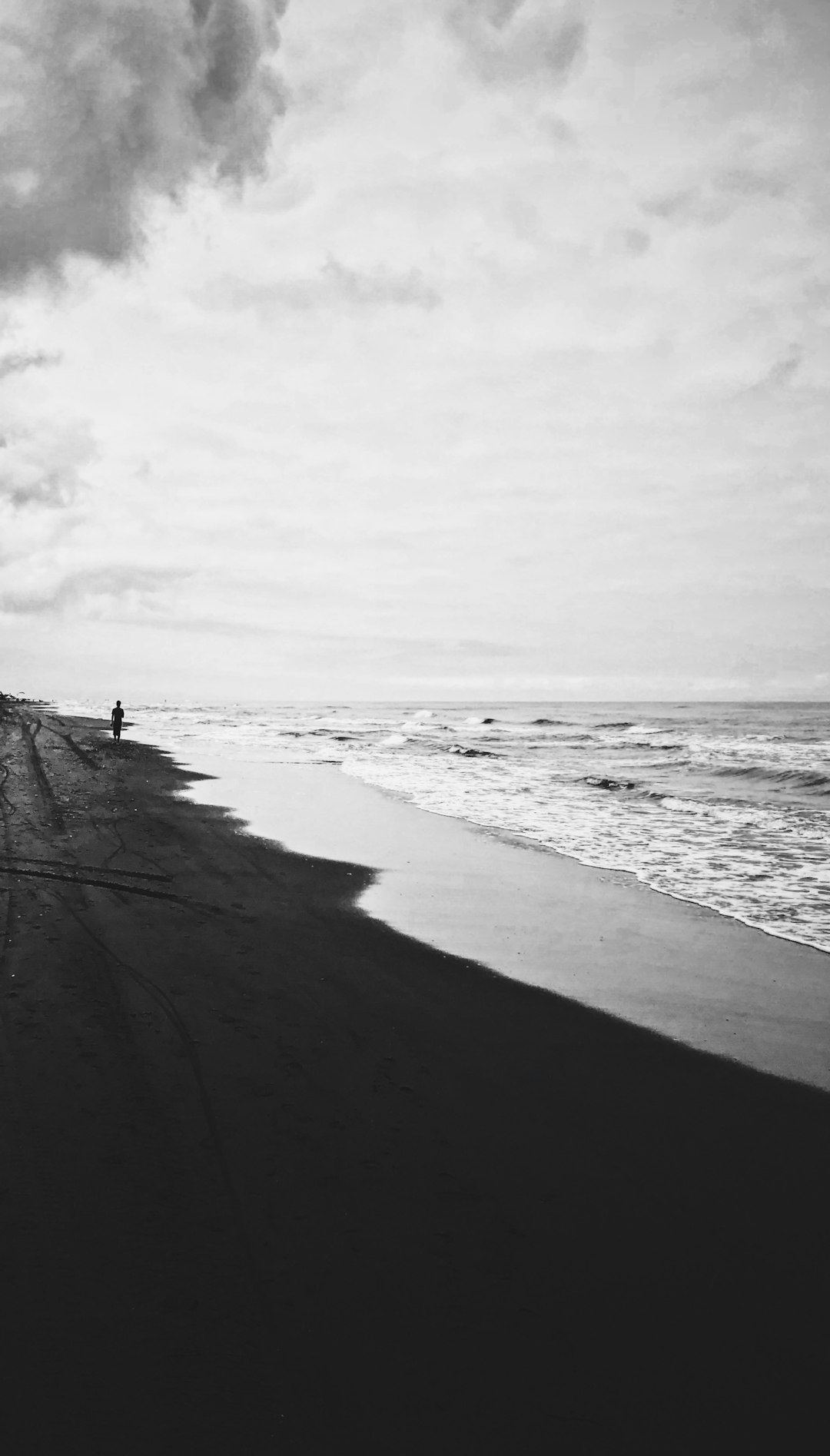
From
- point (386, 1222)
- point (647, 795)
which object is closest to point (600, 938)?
point (386, 1222)

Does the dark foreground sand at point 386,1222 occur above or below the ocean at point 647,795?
above

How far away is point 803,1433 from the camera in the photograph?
2.48 m

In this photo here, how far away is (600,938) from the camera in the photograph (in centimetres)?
794

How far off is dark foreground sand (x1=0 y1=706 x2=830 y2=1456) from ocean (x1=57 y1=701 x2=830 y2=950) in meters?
4.62

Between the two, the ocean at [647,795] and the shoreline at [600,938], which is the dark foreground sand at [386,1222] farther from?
the ocean at [647,795]

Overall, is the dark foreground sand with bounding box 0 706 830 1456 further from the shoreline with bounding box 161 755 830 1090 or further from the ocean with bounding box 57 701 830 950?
the ocean with bounding box 57 701 830 950

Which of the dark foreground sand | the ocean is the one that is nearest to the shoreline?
the dark foreground sand

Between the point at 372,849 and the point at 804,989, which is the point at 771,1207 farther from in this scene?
the point at 372,849

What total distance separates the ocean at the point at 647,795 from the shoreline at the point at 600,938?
0.71 metres

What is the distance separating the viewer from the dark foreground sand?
2484 millimetres

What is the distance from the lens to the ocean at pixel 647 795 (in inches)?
418

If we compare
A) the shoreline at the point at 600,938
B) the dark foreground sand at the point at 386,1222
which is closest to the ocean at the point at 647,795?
the shoreline at the point at 600,938

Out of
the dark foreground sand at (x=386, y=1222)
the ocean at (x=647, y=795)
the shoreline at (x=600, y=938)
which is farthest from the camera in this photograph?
the ocean at (x=647, y=795)

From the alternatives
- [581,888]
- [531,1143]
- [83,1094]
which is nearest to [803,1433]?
[531,1143]
